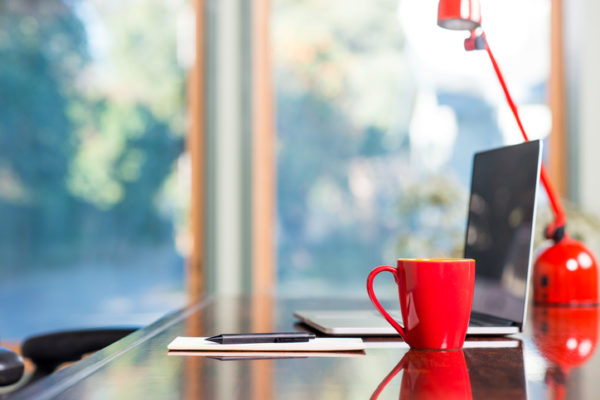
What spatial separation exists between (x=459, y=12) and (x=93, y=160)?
2214 millimetres

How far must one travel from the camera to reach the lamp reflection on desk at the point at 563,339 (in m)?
0.61

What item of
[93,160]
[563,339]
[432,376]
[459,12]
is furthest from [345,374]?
[93,160]

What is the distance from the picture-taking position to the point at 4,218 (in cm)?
290

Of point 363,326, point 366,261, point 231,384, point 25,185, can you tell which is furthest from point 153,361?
point 25,185

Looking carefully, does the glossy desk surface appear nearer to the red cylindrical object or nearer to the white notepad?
the white notepad

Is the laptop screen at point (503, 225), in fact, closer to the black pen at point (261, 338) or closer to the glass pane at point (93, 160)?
the black pen at point (261, 338)

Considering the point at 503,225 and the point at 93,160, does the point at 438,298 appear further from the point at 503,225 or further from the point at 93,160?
the point at 93,160

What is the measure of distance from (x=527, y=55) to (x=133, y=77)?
1706 millimetres

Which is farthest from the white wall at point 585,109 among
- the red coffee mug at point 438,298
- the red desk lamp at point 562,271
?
the red coffee mug at point 438,298

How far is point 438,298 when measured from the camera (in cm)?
72

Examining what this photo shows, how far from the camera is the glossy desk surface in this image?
21.2 inches

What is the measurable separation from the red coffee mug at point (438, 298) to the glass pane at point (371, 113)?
7.06 ft

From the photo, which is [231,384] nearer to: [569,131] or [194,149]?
[194,149]

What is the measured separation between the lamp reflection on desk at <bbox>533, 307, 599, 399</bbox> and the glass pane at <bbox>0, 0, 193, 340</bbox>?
201cm
